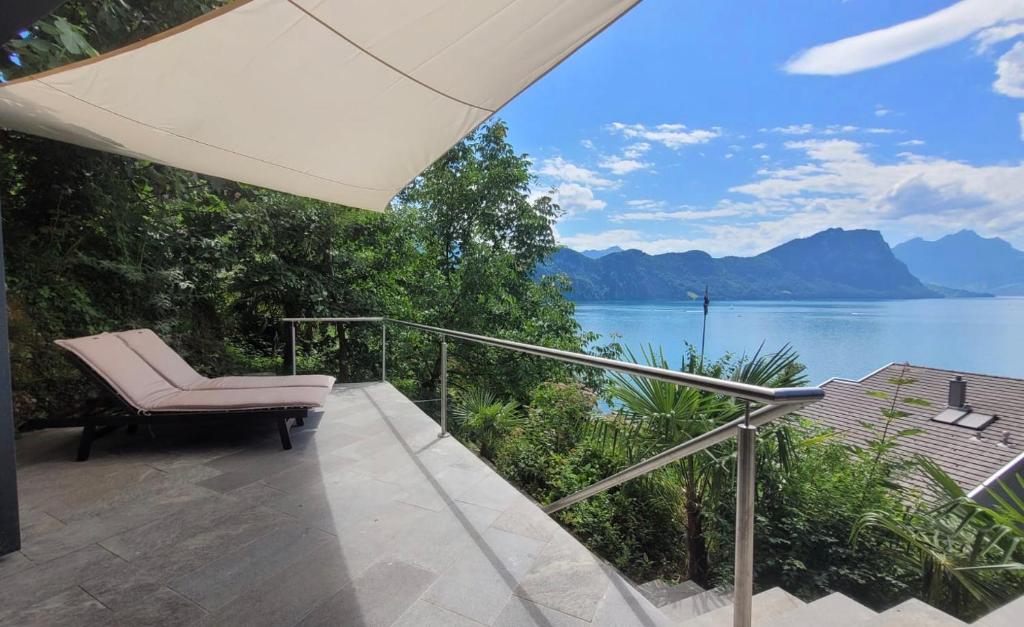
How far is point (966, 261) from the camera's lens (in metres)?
71.6

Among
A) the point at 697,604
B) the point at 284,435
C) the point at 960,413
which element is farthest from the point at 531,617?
the point at 960,413

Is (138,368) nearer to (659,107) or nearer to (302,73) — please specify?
(302,73)

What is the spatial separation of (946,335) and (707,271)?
18688 mm

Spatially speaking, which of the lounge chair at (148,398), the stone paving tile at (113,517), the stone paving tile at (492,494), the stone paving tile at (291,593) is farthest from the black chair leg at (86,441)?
the stone paving tile at (492,494)

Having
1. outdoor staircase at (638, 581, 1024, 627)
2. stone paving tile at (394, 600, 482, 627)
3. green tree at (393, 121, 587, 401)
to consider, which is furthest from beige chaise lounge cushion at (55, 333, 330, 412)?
green tree at (393, 121, 587, 401)

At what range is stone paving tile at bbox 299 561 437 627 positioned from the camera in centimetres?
166

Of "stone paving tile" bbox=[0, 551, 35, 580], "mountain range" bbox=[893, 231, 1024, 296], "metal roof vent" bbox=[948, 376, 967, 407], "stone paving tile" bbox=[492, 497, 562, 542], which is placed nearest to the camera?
"stone paving tile" bbox=[0, 551, 35, 580]

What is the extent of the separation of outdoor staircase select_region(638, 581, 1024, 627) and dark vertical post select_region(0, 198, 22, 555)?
289 cm

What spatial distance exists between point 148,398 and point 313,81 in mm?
2690

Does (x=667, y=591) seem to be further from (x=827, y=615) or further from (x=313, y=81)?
(x=313, y=81)

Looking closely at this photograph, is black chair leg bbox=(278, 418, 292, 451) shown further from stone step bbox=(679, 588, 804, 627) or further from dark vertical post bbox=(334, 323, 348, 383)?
dark vertical post bbox=(334, 323, 348, 383)

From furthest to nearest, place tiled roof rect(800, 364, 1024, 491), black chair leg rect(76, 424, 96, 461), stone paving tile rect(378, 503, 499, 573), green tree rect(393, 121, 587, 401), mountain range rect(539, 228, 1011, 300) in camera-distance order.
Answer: mountain range rect(539, 228, 1011, 300)
tiled roof rect(800, 364, 1024, 491)
green tree rect(393, 121, 587, 401)
black chair leg rect(76, 424, 96, 461)
stone paving tile rect(378, 503, 499, 573)

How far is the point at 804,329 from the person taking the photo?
31.3m

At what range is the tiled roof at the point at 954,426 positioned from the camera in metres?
10.2
